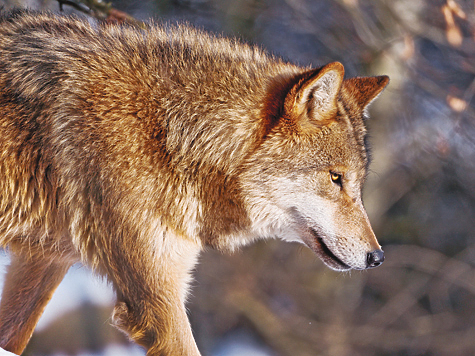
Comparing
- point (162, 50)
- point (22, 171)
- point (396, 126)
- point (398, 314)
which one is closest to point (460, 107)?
point (396, 126)

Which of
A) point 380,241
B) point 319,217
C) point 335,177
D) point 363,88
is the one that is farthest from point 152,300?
point 380,241

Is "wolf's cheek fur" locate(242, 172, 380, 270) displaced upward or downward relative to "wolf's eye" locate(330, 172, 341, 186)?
downward

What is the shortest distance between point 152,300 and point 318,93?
137 cm

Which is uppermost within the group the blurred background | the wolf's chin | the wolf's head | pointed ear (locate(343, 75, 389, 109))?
pointed ear (locate(343, 75, 389, 109))

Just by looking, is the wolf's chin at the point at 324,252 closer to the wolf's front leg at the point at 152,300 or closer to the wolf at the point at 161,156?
the wolf at the point at 161,156

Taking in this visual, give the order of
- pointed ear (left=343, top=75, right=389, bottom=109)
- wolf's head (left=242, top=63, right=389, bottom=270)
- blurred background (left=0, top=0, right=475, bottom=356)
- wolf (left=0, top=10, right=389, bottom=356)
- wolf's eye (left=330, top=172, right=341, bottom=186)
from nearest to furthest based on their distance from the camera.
Result: wolf (left=0, top=10, right=389, bottom=356)
wolf's head (left=242, top=63, right=389, bottom=270)
wolf's eye (left=330, top=172, right=341, bottom=186)
pointed ear (left=343, top=75, right=389, bottom=109)
blurred background (left=0, top=0, right=475, bottom=356)

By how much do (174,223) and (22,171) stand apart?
0.80 m

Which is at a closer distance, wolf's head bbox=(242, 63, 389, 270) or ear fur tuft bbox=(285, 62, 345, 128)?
ear fur tuft bbox=(285, 62, 345, 128)

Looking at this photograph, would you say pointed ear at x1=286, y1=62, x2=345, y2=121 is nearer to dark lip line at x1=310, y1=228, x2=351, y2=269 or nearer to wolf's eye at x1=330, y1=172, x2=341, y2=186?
wolf's eye at x1=330, y1=172, x2=341, y2=186

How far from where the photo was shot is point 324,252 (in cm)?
270

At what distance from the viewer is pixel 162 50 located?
2.56 m

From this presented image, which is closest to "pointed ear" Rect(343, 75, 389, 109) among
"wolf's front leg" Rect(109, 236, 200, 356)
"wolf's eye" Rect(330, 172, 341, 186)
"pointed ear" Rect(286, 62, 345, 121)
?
"pointed ear" Rect(286, 62, 345, 121)

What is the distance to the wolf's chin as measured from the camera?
2672mm

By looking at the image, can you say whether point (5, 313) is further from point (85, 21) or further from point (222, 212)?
point (85, 21)
